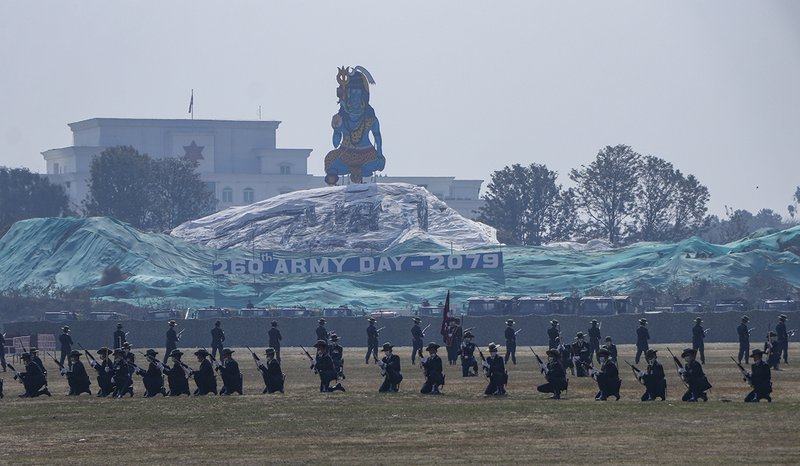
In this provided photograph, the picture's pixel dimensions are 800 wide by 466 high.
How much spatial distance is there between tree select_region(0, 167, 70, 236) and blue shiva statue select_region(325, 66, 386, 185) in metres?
56.8

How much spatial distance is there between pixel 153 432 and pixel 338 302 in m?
67.1

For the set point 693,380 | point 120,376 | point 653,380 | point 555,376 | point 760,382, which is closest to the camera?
point 760,382

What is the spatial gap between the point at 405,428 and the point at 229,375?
35.2 feet

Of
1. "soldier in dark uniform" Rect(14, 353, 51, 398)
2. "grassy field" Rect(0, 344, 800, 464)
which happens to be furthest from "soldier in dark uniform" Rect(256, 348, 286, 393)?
"soldier in dark uniform" Rect(14, 353, 51, 398)

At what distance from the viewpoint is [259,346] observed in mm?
82312

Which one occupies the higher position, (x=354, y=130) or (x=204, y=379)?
(x=354, y=130)

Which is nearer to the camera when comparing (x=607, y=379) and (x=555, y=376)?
(x=607, y=379)

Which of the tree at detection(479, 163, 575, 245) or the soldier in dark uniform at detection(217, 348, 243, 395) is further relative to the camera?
the tree at detection(479, 163, 575, 245)

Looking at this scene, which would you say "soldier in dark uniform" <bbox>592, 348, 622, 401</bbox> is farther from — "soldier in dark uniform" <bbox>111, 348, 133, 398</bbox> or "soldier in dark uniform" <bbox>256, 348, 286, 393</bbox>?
"soldier in dark uniform" <bbox>111, 348, 133, 398</bbox>

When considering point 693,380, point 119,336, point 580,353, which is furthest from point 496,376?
point 119,336

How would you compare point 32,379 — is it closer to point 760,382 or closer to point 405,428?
point 405,428

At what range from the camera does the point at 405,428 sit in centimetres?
3416

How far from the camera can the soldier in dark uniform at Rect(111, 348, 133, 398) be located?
44.0 m

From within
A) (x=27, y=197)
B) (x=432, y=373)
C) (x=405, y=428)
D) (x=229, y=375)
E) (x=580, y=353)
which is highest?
(x=27, y=197)
